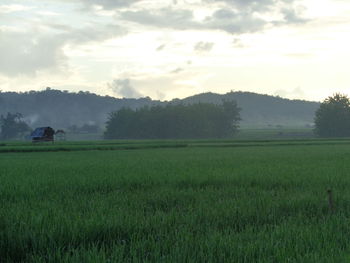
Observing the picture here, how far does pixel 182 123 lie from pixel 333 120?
33695 millimetres

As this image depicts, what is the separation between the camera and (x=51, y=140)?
66.4 metres

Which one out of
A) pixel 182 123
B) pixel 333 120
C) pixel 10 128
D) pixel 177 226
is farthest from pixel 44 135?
pixel 10 128

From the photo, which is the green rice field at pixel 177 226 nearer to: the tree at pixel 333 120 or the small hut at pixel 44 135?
the small hut at pixel 44 135

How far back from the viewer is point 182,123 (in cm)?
9838

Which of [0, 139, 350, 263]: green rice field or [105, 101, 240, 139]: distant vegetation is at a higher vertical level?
[105, 101, 240, 139]: distant vegetation

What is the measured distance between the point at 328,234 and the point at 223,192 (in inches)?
141

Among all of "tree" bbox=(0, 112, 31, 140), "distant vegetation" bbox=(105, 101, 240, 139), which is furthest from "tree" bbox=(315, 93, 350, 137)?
"tree" bbox=(0, 112, 31, 140)

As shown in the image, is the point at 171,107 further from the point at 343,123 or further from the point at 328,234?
the point at 328,234

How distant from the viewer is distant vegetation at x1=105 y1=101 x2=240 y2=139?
9850 cm

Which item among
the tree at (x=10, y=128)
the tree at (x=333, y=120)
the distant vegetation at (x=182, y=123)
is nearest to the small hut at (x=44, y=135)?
the distant vegetation at (x=182, y=123)

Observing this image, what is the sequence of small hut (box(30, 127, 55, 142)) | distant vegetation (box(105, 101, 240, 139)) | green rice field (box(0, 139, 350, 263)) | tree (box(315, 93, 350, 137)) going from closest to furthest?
green rice field (box(0, 139, 350, 263))
small hut (box(30, 127, 55, 142))
tree (box(315, 93, 350, 137))
distant vegetation (box(105, 101, 240, 139))

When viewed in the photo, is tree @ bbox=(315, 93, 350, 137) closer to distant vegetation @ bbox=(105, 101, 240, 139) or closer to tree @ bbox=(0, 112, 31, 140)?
distant vegetation @ bbox=(105, 101, 240, 139)

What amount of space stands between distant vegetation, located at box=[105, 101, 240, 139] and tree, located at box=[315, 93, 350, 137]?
21.3 metres

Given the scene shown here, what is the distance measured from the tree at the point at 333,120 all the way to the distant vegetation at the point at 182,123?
69.9 feet
